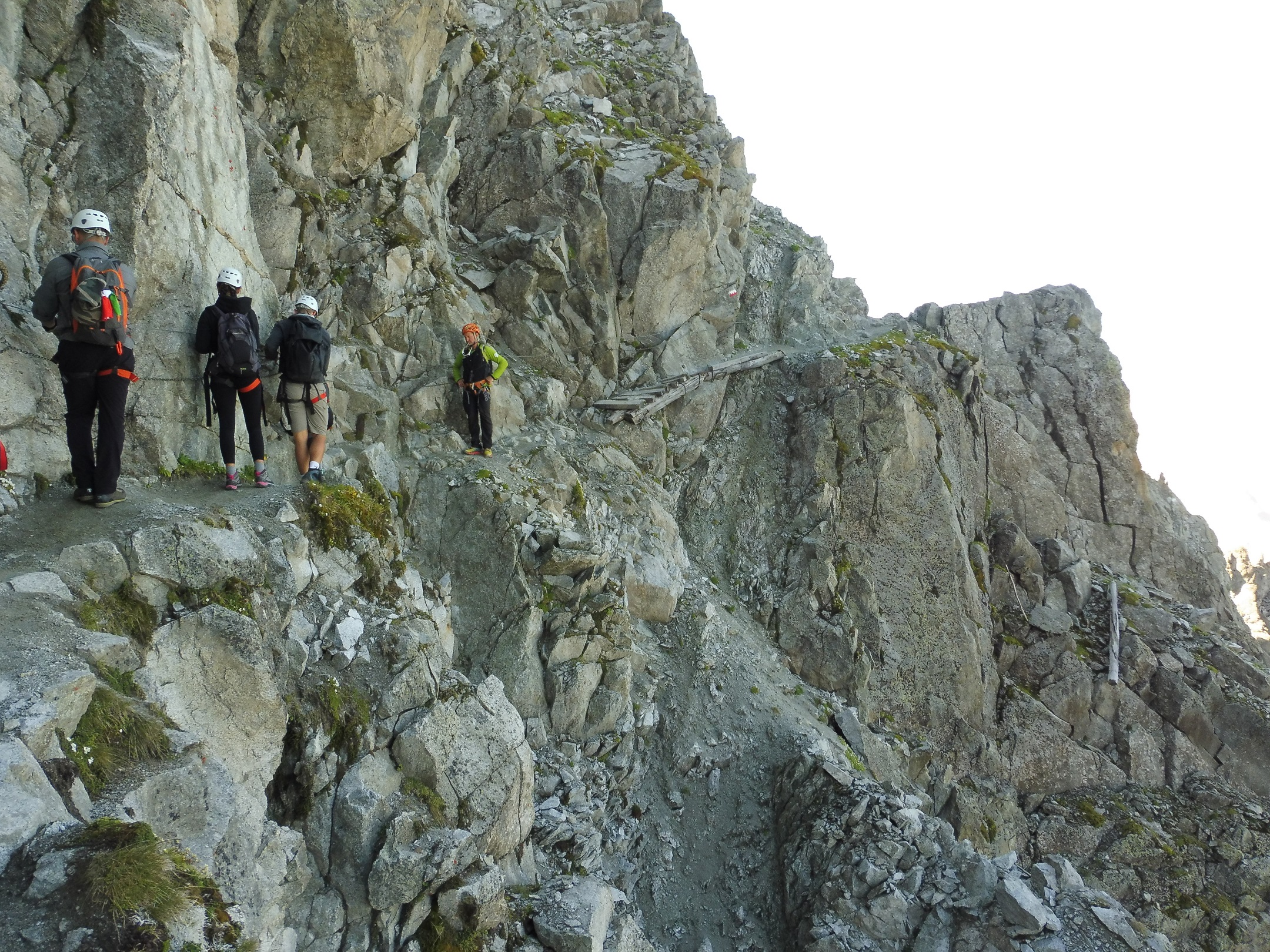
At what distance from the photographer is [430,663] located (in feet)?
35.8

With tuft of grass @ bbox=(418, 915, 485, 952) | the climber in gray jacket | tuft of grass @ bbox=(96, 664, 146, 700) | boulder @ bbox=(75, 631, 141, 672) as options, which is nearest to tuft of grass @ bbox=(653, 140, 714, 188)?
the climber in gray jacket

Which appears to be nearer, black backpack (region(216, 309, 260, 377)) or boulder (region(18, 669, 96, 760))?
boulder (region(18, 669, 96, 760))

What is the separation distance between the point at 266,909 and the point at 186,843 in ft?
7.01

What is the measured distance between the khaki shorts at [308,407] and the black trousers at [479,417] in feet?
15.4

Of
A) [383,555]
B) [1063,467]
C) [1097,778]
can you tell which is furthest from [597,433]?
[1063,467]

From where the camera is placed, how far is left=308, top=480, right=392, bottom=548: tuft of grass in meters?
11.3

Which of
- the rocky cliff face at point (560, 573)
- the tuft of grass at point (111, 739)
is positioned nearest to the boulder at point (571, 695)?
the rocky cliff face at point (560, 573)

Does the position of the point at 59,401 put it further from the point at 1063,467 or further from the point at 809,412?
the point at 1063,467

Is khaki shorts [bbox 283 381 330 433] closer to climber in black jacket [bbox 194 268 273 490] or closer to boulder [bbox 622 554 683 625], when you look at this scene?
climber in black jacket [bbox 194 268 273 490]

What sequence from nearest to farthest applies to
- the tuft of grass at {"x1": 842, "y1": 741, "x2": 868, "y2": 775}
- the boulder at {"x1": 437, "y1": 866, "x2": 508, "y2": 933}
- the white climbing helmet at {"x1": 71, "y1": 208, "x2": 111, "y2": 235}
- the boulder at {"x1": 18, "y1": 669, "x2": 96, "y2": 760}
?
the boulder at {"x1": 18, "y1": 669, "x2": 96, "y2": 760}, the white climbing helmet at {"x1": 71, "y1": 208, "x2": 111, "y2": 235}, the boulder at {"x1": 437, "y1": 866, "x2": 508, "y2": 933}, the tuft of grass at {"x1": 842, "y1": 741, "x2": 868, "y2": 775}

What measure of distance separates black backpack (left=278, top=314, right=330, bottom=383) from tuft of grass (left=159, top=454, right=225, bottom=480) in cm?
192

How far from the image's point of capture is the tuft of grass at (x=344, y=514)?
11305mm

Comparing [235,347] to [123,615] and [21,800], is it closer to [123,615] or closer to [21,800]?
[123,615]

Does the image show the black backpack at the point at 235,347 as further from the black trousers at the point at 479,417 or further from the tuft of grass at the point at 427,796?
the tuft of grass at the point at 427,796
